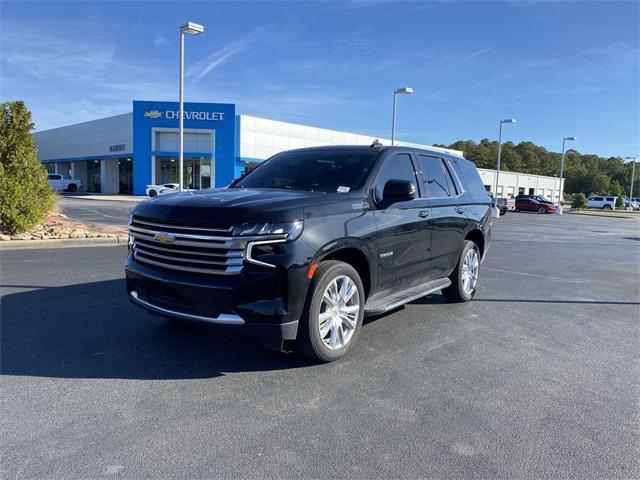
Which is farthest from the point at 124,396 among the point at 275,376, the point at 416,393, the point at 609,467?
the point at 609,467

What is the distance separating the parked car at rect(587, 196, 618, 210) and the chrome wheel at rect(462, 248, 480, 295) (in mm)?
69803

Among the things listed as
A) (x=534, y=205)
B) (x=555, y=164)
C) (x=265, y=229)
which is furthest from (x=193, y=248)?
(x=555, y=164)

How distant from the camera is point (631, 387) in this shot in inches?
155

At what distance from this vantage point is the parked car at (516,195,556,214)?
45.0m

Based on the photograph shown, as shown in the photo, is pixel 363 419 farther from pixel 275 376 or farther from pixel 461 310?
pixel 461 310

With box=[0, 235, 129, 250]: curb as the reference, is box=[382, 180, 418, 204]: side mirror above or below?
above

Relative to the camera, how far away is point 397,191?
15.0ft

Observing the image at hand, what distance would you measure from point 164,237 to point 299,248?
116cm

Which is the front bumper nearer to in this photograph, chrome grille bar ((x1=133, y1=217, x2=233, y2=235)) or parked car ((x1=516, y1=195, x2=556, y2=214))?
Answer: chrome grille bar ((x1=133, y1=217, x2=233, y2=235))

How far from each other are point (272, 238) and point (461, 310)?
3519 mm

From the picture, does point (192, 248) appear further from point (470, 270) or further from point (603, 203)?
point (603, 203)

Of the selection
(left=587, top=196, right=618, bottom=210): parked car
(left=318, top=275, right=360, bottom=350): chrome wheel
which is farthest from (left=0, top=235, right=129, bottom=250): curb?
(left=587, top=196, right=618, bottom=210): parked car

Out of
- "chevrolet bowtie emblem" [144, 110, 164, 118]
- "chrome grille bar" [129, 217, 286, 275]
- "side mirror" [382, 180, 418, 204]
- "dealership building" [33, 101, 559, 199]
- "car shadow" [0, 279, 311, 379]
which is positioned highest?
"chevrolet bowtie emblem" [144, 110, 164, 118]

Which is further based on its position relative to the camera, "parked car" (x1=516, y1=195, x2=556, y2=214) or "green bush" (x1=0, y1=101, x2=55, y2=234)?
"parked car" (x1=516, y1=195, x2=556, y2=214)
